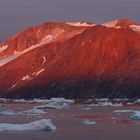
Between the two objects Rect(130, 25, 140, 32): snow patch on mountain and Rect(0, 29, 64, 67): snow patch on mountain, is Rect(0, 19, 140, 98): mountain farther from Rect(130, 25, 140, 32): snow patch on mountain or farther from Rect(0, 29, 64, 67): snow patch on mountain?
Rect(0, 29, 64, 67): snow patch on mountain

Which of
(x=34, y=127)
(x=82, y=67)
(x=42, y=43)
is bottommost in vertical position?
(x=34, y=127)

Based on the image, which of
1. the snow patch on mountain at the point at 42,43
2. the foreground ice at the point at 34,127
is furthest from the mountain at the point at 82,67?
the foreground ice at the point at 34,127

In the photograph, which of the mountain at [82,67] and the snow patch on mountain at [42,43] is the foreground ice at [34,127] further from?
the snow patch on mountain at [42,43]

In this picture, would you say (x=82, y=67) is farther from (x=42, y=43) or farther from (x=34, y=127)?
(x=34, y=127)

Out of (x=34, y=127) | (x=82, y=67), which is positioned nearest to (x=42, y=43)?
(x=82, y=67)

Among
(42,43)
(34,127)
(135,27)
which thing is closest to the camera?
(34,127)

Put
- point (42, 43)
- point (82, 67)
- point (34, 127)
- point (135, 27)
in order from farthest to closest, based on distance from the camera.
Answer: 1. point (42, 43)
2. point (135, 27)
3. point (82, 67)
4. point (34, 127)

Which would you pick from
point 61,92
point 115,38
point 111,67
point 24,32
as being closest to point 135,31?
point 115,38

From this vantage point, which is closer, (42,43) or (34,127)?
(34,127)

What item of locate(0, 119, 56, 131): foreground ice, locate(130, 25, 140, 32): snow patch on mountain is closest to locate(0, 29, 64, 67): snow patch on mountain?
locate(130, 25, 140, 32): snow patch on mountain
